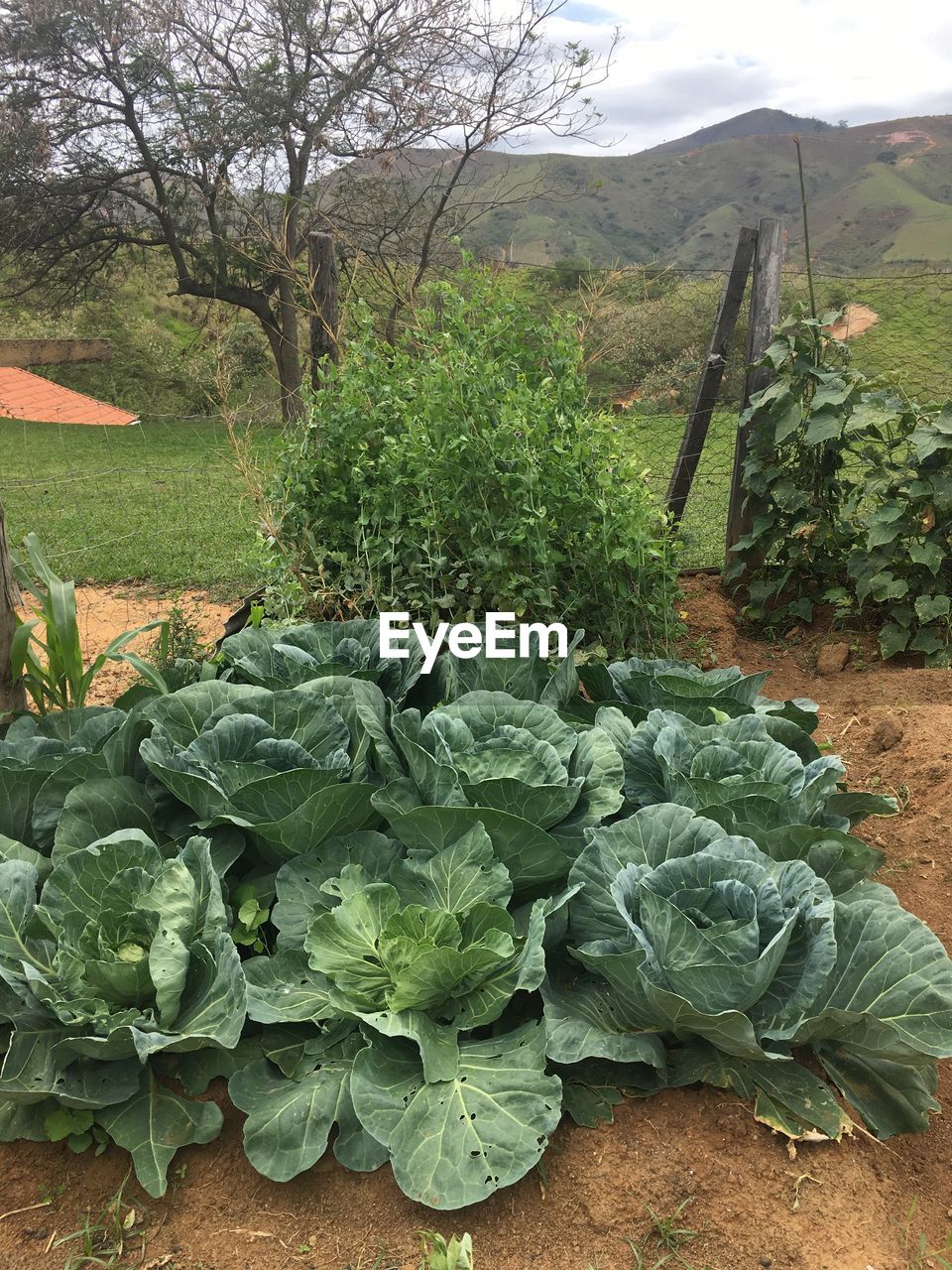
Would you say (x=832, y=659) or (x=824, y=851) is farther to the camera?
(x=832, y=659)

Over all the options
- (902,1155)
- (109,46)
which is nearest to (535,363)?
(902,1155)

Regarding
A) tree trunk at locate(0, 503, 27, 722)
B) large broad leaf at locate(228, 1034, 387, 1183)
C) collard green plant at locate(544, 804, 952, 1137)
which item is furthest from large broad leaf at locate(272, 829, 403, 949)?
tree trunk at locate(0, 503, 27, 722)

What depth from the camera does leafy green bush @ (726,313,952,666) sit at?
389 cm

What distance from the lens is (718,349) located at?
4.50 metres

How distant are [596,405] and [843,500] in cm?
363

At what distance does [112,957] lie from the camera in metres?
1.69

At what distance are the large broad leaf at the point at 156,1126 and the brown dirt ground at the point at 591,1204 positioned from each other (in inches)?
2.1

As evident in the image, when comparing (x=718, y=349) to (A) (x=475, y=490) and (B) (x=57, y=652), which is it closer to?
(A) (x=475, y=490)

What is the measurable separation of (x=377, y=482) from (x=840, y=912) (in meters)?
2.32

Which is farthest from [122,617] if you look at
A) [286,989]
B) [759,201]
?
[759,201]

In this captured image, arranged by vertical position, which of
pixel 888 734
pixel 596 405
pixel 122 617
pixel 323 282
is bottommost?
pixel 122 617

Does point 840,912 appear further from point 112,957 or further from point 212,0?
point 212,0

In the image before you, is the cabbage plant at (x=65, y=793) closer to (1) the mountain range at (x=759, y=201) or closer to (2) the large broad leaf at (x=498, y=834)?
(2) the large broad leaf at (x=498, y=834)

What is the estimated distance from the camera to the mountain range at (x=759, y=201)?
22859mm
